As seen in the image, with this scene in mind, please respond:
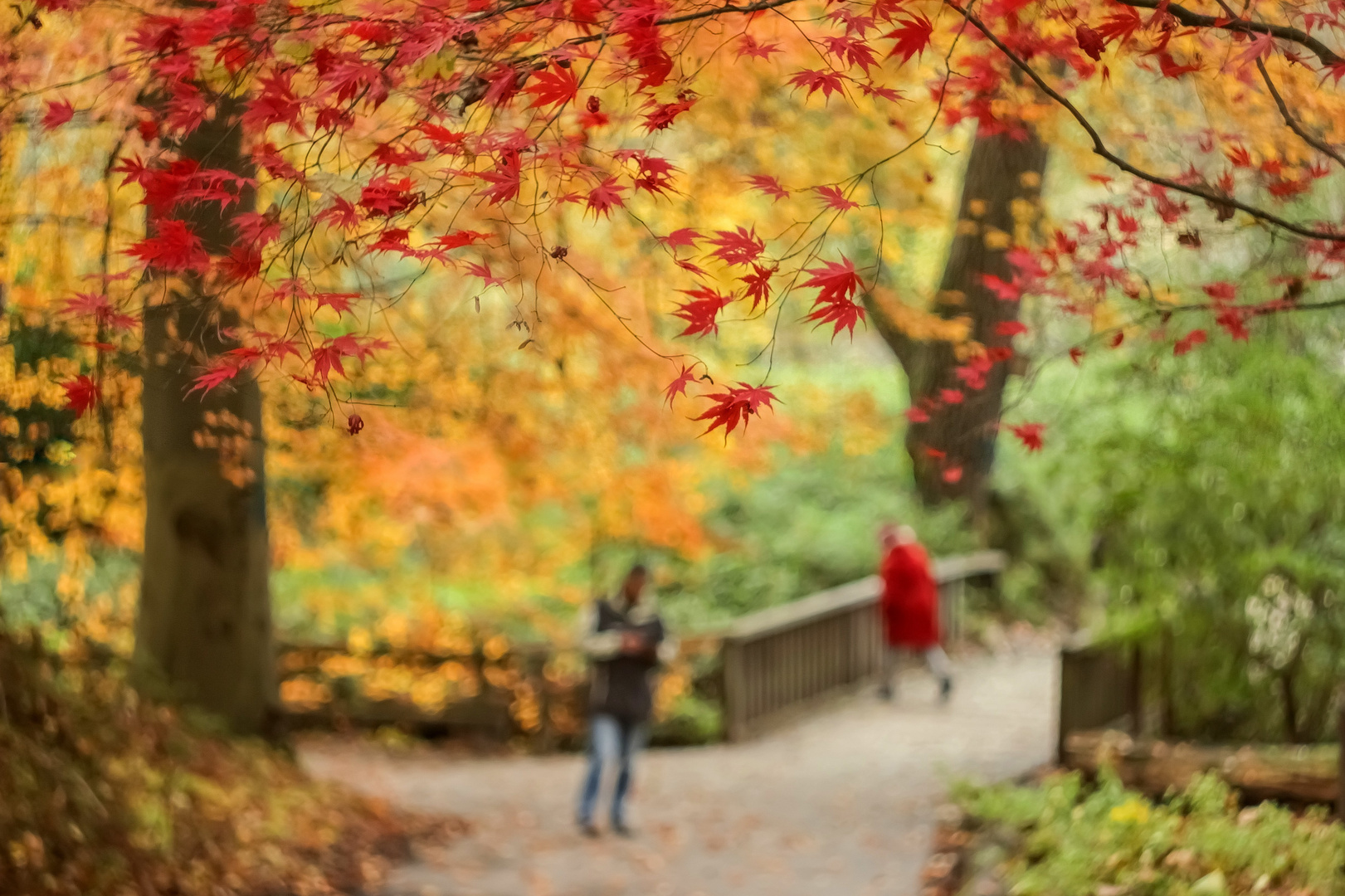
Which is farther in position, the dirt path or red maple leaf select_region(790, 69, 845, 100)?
the dirt path

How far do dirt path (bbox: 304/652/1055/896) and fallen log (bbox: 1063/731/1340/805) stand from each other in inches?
47.1

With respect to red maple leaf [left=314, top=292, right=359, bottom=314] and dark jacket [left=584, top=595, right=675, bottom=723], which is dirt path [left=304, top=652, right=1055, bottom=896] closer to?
dark jacket [left=584, top=595, right=675, bottom=723]

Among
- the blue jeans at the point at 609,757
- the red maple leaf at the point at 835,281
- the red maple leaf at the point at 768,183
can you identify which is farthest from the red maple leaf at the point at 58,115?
the blue jeans at the point at 609,757

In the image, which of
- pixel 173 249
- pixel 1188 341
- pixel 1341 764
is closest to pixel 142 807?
pixel 173 249

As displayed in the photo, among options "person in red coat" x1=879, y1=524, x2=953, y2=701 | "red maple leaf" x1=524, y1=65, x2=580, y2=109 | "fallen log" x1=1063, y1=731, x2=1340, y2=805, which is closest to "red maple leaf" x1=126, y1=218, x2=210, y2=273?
"red maple leaf" x1=524, y1=65, x2=580, y2=109

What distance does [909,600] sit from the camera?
39.9 ft

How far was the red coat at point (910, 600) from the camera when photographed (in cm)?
1208

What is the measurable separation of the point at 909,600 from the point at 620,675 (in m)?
4.34

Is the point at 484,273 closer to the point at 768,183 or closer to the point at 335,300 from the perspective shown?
the point at 335,300

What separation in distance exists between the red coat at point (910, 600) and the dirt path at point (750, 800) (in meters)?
0.69

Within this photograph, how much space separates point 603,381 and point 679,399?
7.58 ft

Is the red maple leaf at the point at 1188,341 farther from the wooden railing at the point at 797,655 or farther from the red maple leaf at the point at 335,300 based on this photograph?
the wooden railing at the point at 797,655

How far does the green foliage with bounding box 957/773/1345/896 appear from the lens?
5.36 metres

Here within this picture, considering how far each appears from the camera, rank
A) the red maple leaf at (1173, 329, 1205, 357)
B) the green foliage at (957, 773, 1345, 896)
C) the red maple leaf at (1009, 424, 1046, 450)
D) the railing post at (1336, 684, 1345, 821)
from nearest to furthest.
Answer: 1. the red maple leaf at (1173, 329, 1205, 357)
2. the red maple leaf at (1009, 424, 1046, 450)
3. the green foliage at (957, 773, 1345, 896)
4. the railing post at (1336, 684, 1345, 821)
